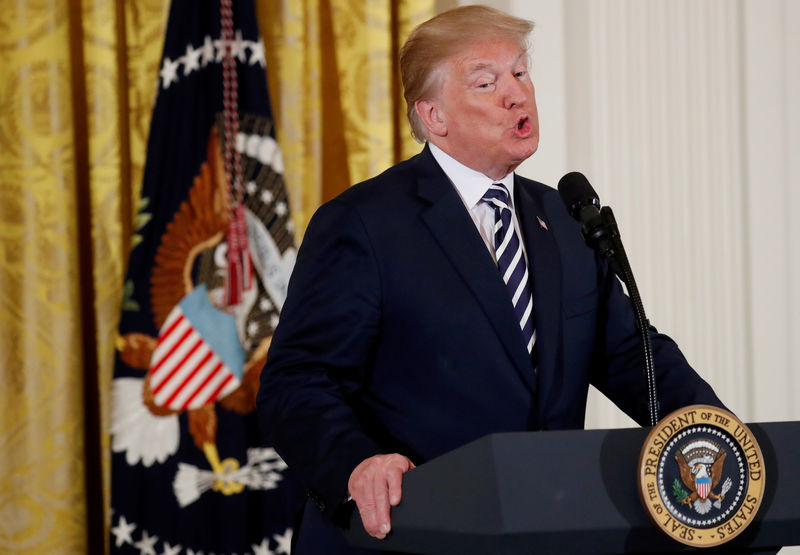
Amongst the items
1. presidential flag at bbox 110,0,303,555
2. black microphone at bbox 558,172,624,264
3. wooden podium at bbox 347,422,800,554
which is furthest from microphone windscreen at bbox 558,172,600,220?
presidential flag at bbox 110,0,303,555

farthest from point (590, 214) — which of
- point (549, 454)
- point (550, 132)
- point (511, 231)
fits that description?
point (550, 132)

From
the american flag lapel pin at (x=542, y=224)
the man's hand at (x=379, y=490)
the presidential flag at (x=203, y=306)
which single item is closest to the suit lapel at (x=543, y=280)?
the american flag lapel pin at (x=542, y=224)

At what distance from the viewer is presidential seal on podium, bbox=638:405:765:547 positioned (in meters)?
1.00

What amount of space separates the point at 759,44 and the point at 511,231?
5.90ft

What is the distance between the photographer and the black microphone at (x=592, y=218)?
1329mm

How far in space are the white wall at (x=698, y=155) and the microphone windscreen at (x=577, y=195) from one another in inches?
61.1

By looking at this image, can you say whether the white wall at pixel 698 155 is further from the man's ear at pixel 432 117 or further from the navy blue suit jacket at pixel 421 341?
the navy blue suit jacket at pixel 421 341

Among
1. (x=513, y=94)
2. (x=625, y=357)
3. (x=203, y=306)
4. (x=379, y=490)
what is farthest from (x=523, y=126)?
(x=203, y=306)

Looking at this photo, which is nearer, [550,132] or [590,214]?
[590,214]

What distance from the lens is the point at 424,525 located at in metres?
1.06

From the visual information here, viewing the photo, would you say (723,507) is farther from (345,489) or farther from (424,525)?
(345,489)

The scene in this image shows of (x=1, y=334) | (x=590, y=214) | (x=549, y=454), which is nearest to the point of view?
(x=549, y=454)

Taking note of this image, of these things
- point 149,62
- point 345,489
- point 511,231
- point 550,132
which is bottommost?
point 345,489

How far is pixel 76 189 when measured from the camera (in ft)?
9.27
